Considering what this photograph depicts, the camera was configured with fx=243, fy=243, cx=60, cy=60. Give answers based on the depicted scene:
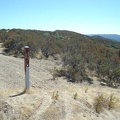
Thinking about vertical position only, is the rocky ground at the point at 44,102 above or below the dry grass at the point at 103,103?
above

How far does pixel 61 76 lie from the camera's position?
43.0ft

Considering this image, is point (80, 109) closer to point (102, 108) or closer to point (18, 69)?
point (102, 108)

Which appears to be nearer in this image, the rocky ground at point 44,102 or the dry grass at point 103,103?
the rocky ground at point 44,102

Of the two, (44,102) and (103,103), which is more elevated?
(44,102)

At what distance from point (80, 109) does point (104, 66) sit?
24.1 feet

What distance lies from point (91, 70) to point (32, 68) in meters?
3.98

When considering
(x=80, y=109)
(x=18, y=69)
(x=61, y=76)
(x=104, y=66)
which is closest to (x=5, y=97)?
(x=80, y=109)

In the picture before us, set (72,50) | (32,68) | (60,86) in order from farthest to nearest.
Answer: (72,50)
(32,68)
(60,86)

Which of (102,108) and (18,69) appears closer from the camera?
(102,108)

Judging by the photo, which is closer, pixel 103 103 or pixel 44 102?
pixel 44 102

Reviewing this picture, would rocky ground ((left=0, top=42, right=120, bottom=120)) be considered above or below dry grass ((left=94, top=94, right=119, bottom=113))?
above

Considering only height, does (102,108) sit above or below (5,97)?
below

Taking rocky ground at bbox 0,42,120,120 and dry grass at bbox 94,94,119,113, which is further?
dry grass at bbox 94,94,119,113

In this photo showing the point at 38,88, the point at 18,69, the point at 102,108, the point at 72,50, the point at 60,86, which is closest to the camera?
the point at 102,108
